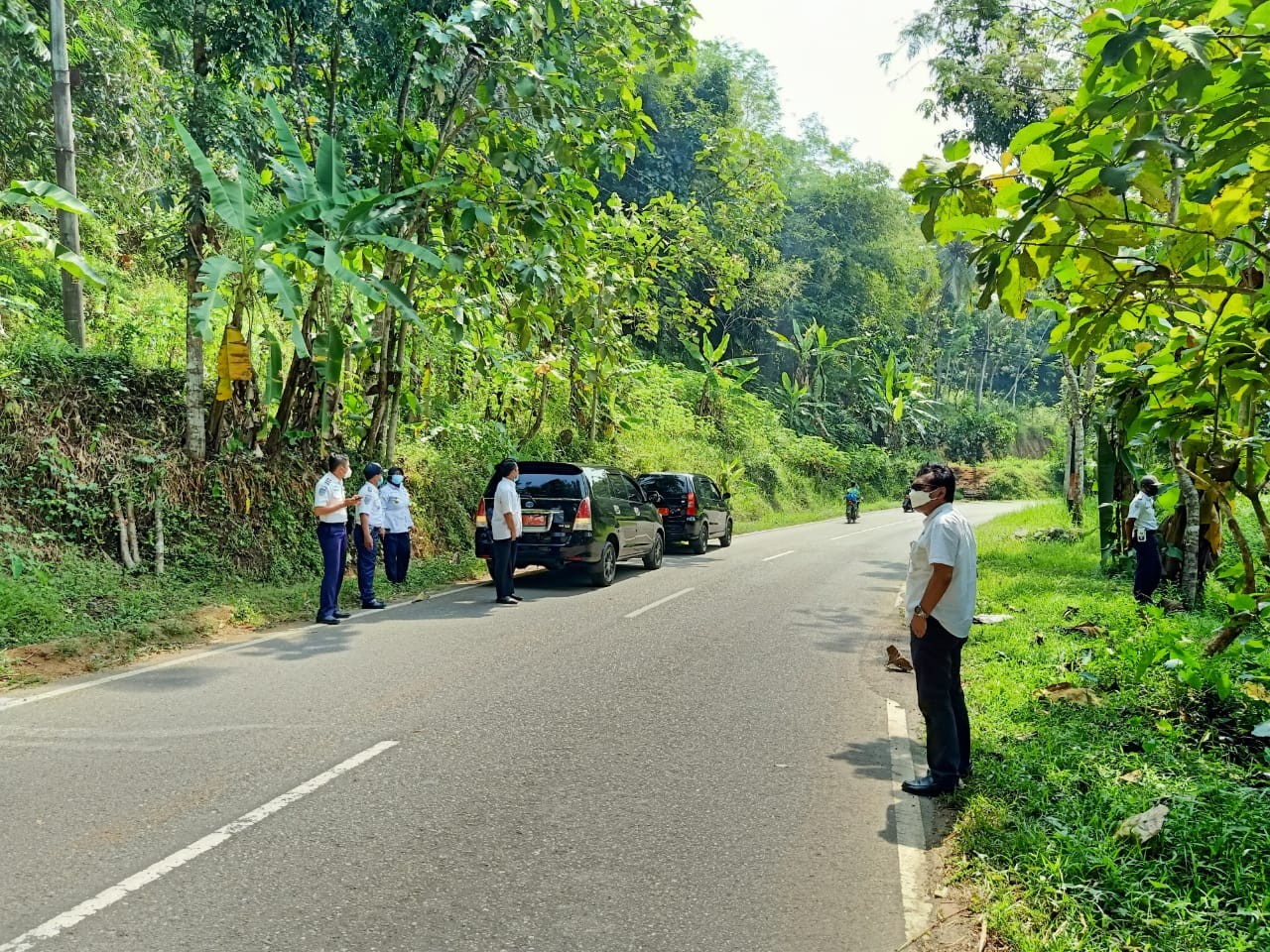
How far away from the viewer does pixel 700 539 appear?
1938 cm

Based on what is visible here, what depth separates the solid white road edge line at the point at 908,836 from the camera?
382 cm

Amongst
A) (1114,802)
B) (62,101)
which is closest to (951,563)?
(1114,802)

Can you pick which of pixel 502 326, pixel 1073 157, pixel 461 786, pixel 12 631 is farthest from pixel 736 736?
pixel 502 326

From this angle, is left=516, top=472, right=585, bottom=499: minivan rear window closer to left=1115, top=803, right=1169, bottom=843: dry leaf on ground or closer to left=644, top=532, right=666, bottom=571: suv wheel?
left=644, top=532, right=666, bottom=571: suv wheel

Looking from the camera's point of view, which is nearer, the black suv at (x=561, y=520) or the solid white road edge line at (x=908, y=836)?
the solid white road edge line at (x=908, y=836)

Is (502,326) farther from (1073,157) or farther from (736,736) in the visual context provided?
(1073,157)

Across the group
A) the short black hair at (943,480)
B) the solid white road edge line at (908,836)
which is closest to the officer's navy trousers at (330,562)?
the solid white road edge line at (908,836)

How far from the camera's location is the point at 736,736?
610cm

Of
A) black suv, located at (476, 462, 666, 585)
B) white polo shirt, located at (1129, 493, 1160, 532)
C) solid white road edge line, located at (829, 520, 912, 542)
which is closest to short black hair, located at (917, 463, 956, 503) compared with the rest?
white polo shirt, located at (1129, 493, 1160, 532)

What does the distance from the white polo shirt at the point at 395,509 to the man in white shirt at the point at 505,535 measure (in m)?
1.63

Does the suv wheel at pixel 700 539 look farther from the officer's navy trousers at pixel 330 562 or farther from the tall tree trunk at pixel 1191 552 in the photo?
the tall tree trunk at pixel 1191 552

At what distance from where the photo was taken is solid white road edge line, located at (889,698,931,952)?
3.82 metres

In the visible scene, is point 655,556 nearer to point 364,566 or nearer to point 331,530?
point 364,566

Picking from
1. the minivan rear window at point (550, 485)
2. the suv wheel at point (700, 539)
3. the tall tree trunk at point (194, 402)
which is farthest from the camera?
the suv wheel at point (700, 539)
